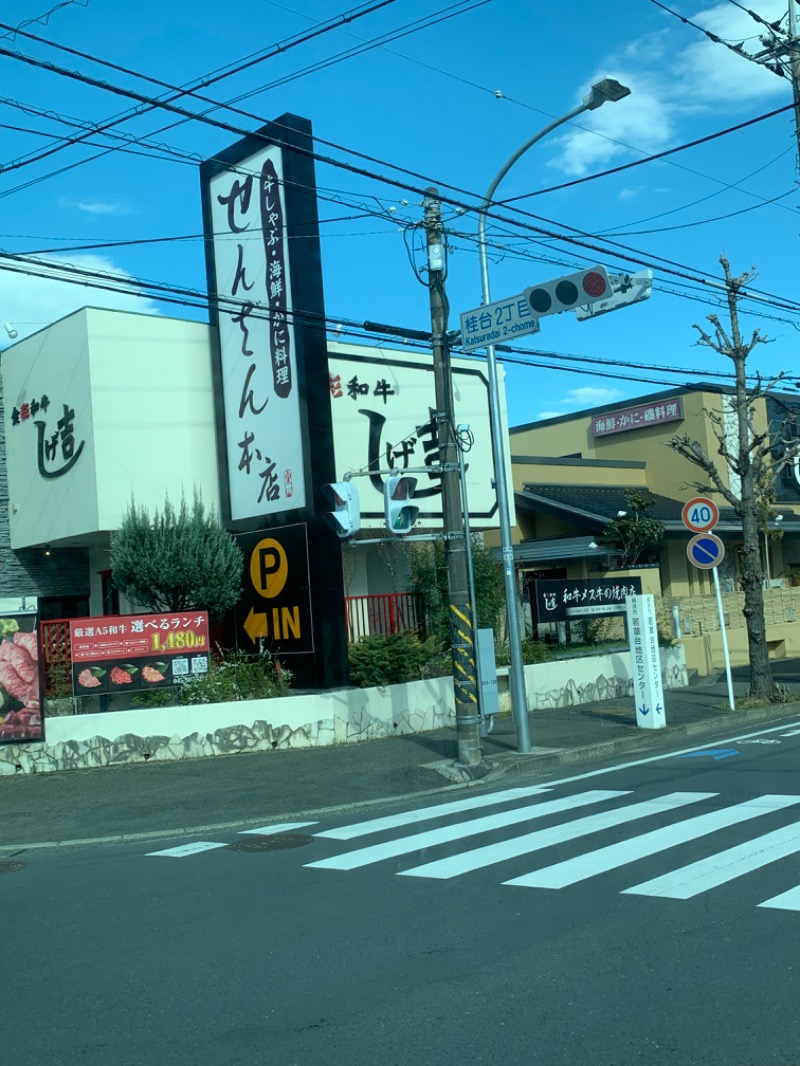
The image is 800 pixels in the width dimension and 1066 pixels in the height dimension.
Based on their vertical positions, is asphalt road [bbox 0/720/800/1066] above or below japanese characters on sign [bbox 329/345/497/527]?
below

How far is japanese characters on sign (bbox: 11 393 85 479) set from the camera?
20016 millimetres

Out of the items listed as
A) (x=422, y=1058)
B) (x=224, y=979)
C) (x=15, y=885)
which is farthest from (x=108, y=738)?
(x=422, y=1058)

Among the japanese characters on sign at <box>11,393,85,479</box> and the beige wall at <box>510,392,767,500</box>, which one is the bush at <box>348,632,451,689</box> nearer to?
the japanese characters on sign at <box>11,393,85,479</box>

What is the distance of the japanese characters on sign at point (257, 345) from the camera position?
18.3 metres

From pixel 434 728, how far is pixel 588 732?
114 inches

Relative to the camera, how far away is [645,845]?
351 inches

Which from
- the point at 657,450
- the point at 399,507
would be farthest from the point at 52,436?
the point at 657,450

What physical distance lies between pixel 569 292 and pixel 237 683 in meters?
8.42

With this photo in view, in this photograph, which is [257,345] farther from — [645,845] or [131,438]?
[645,845]

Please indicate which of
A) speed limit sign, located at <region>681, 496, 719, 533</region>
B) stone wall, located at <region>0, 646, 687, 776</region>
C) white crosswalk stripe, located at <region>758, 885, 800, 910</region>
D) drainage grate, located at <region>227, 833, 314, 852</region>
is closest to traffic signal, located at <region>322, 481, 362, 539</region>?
drainage grate, located at <region>227, 833, 314, 852</region>

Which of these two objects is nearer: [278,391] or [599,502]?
[278,391]

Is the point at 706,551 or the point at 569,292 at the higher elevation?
the point at 569,292

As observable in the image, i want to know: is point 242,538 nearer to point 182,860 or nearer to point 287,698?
point 287,698

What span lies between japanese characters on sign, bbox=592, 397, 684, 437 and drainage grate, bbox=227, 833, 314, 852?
28.0 m
